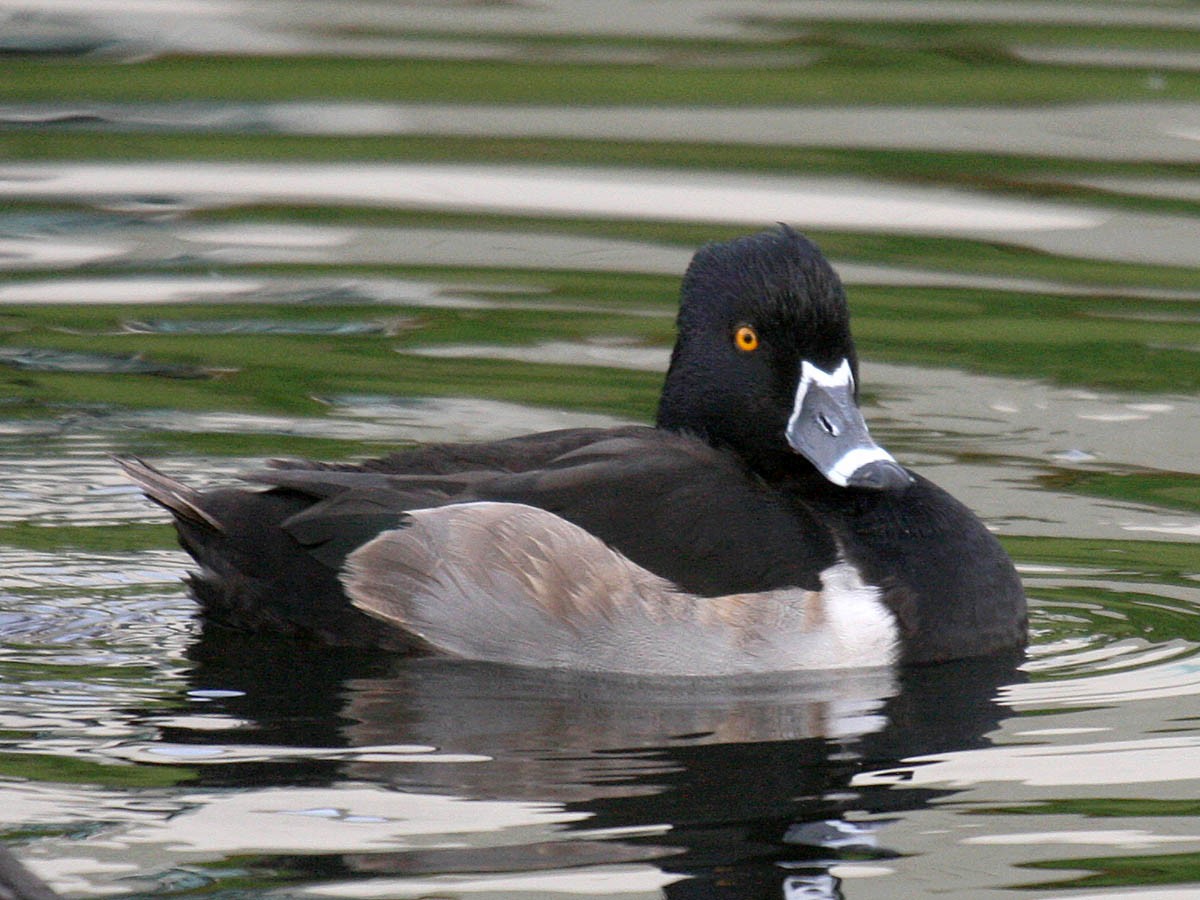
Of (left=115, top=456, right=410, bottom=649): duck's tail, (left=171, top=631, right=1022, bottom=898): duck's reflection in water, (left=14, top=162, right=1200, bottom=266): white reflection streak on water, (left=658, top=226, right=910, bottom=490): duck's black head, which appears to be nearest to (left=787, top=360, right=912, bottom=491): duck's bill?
(left=658, top=226, right=910, bottom=490): duck's black head

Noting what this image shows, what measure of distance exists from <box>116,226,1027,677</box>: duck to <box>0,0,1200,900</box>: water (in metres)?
0.12

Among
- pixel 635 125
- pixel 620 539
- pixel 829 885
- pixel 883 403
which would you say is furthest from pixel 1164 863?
pixel 635 125

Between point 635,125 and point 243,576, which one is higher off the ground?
point 635,125

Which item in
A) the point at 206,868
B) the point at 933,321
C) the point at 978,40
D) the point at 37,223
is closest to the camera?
the point at 206,868

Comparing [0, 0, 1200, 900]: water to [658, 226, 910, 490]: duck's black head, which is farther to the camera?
[658, 226, 910, 490]: duck's black head

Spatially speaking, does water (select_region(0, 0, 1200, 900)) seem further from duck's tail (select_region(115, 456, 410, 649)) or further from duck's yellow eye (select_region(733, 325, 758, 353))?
duck's yellow eye (select_region(733, 325, 758, 353))

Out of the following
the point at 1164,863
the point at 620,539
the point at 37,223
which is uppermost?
the point at 37,223

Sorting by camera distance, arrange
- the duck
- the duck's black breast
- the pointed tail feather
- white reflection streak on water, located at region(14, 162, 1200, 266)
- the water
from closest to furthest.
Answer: the water < the duck < the duck's black breast < the pointed tail feather < white reflection streak on water, located at region(14, 162, 1200, 266)

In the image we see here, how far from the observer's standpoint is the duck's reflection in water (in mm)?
5027

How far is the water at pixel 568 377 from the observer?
5.21 meters

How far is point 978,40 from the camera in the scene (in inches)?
551

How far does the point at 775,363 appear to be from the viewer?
6.75 metres

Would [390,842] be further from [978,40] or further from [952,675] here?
[978,40]

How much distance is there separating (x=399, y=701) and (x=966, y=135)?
718cm
